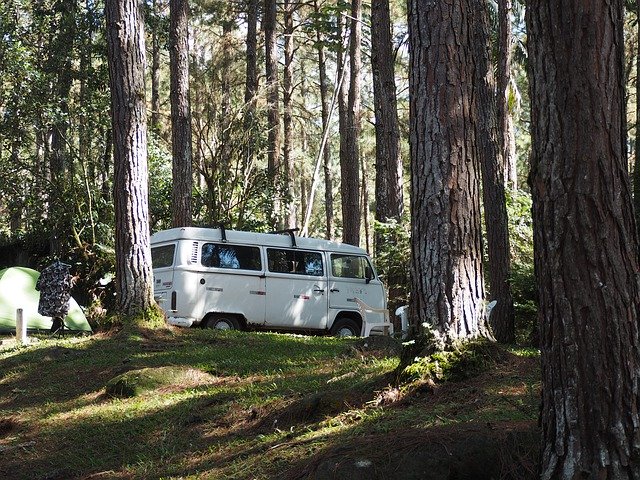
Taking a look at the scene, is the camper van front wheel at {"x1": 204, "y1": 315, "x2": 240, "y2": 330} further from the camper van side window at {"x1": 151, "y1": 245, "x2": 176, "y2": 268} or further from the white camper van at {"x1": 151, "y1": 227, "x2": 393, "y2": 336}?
the camper van side window at {"x1": 151, "y1": 245, "x2": 176, "y2": 268}

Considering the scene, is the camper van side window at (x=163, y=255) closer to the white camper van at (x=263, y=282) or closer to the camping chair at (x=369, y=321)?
the white camper van at (x=263, y=282)

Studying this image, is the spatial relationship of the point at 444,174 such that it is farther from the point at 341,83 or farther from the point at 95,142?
the point at 341,83

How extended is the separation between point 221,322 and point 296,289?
5.78 ft

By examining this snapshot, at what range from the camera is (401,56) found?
32.2m

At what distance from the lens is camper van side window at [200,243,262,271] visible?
1568 centimetres

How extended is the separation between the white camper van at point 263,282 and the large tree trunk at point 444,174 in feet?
23.0

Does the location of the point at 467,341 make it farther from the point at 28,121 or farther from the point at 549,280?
the point at 28,121

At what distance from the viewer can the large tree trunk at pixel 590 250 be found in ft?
14.0

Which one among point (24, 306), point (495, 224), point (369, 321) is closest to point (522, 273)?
point (495, 224)

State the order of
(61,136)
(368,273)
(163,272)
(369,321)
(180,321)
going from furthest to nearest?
(61,136) → (368,273) → (369,321) → (163,272) → (180,321)

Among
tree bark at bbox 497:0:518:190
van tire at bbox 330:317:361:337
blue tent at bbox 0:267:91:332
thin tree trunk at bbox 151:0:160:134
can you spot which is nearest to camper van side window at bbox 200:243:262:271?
van tire at bbox 330:317:361:337

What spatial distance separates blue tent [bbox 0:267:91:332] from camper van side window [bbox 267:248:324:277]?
417 centimetres

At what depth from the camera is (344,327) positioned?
17.5 m

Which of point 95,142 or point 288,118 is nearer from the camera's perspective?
point 95,142
